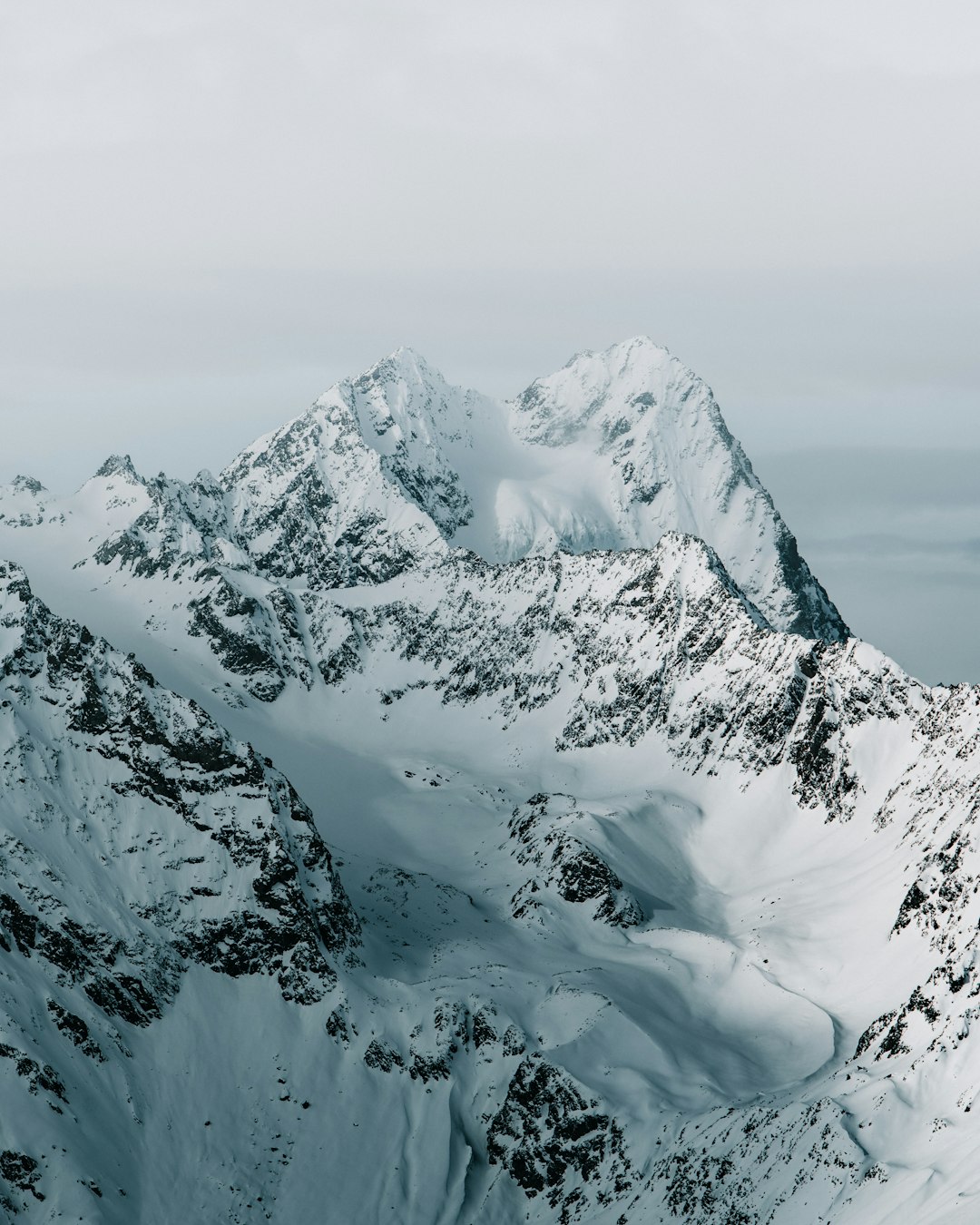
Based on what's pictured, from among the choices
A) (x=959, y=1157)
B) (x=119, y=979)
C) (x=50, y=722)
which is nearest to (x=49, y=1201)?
(x=119, y=979)

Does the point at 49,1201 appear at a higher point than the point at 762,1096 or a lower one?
lower

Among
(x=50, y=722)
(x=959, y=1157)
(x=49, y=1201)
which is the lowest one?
(x=49, y=1201)

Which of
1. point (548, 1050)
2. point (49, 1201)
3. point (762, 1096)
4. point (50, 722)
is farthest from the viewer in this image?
point (50, 722)

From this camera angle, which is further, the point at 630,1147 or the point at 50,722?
the point at 50,722

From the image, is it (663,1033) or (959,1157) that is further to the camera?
(663,1033)

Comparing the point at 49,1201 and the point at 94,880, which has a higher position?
the point at 94,880

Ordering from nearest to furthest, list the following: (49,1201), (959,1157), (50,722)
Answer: (959,1157) < (49,1201) < (50,722)

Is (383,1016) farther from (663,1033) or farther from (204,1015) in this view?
(663,1033)

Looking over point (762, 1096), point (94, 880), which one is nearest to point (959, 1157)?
point (762, 1096)

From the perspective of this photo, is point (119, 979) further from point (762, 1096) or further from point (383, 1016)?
point (762, 1096)
